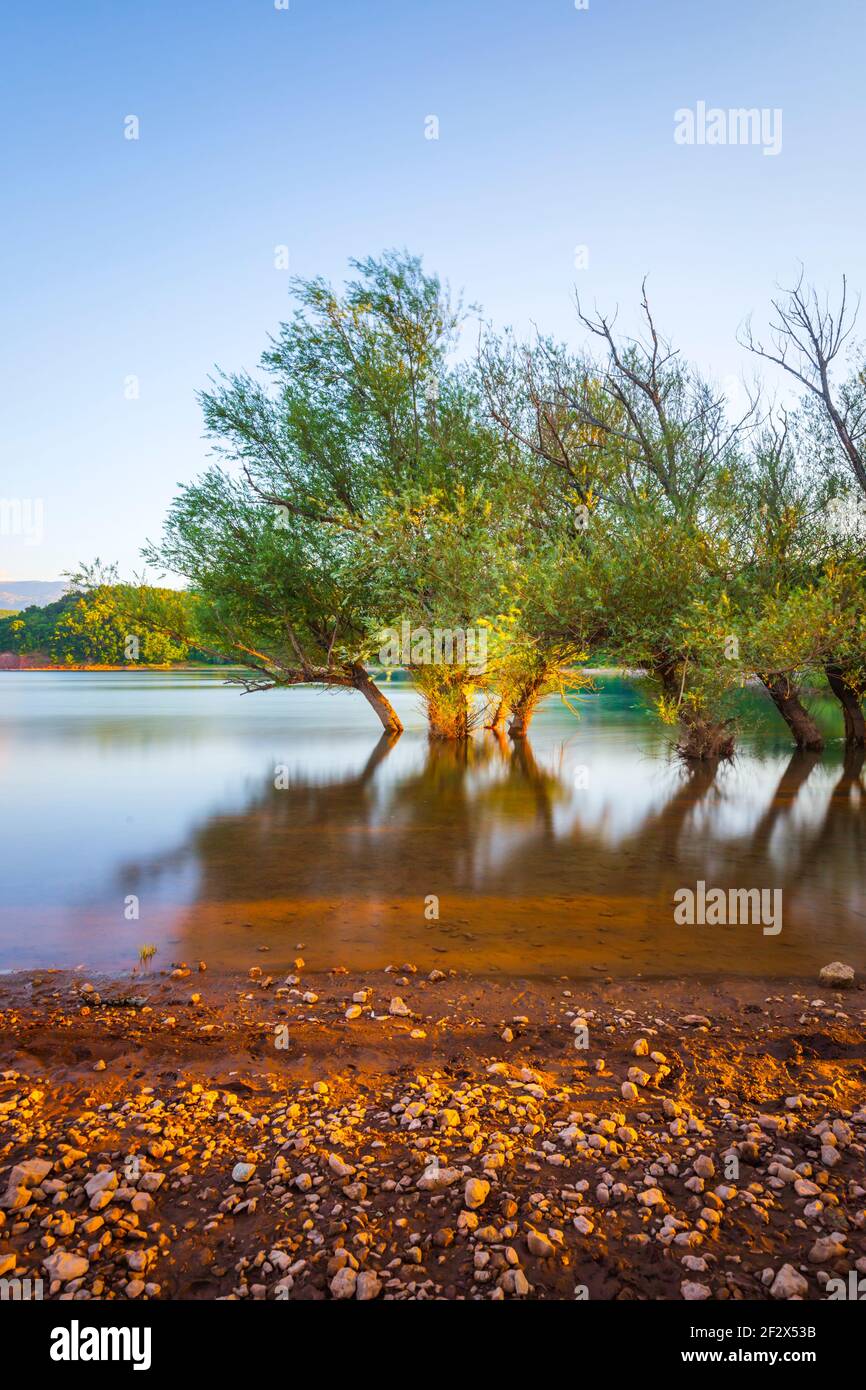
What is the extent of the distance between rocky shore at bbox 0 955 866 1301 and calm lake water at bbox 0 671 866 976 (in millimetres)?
1913

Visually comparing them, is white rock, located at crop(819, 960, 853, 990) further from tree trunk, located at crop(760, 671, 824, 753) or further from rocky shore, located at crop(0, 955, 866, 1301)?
tree trunk, located at crop(760, 671, 824, 753)

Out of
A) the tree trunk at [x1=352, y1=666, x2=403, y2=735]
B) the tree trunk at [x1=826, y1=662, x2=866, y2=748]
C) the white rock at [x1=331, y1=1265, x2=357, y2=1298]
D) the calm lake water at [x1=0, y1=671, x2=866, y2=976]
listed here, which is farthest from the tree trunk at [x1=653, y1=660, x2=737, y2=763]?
the white rock at [x1=331, y1=1265, x2=357, y2=1298]

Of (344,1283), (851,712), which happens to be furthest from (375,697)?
(344,1283)

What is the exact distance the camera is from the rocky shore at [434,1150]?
3.36 metres

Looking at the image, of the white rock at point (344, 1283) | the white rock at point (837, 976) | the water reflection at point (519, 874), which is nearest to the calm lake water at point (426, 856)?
the water reflection at point (519, 874)

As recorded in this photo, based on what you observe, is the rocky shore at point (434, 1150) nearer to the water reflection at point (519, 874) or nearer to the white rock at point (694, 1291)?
the white rock at point (694, 1291)

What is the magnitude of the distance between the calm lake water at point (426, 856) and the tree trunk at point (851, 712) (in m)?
1.26

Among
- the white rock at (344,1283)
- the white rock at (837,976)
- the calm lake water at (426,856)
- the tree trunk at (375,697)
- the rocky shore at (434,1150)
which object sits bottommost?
the calm lake water at (426,856)

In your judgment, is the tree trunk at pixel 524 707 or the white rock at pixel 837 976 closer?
the white rock at pixel 837 976

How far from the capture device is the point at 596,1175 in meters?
3.98

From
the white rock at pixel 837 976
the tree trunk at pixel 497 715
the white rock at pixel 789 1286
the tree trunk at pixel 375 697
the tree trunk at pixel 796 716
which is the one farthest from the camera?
the tree trunk at pixel 497 715

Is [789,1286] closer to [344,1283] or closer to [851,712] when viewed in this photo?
[344,1283]

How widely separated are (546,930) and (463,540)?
13358 mm
